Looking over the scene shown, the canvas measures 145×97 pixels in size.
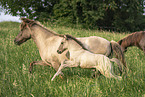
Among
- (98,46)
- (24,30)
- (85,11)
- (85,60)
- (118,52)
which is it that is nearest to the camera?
(85,60)

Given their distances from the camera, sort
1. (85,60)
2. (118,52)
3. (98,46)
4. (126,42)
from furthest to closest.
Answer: (126,42), (98,46), (118,52), (85,60)

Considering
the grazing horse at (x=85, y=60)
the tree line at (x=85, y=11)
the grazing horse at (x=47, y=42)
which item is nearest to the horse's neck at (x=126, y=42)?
the grazing horse at (x=47, y=42)

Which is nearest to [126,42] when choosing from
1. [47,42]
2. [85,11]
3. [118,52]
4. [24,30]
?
[118,52]

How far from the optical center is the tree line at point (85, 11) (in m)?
19.4

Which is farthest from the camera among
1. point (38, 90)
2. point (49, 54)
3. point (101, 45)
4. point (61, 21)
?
point (61, 21)

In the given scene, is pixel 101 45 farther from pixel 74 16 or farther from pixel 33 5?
pixel 33 5

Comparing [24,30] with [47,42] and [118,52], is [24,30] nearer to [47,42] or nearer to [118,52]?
[47,42]

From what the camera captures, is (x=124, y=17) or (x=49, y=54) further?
(x=124, y=17)

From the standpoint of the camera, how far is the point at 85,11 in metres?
19.2

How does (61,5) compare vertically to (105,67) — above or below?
above

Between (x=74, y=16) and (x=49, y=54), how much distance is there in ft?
55.3

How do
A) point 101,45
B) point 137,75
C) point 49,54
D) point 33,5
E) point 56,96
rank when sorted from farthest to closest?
point 33,5
point 101,45
point 49,54
point 137,75
point 56,96

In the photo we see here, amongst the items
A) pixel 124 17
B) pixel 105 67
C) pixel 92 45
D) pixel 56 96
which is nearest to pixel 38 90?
pixel 56 96

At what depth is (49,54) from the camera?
4.18 metres
